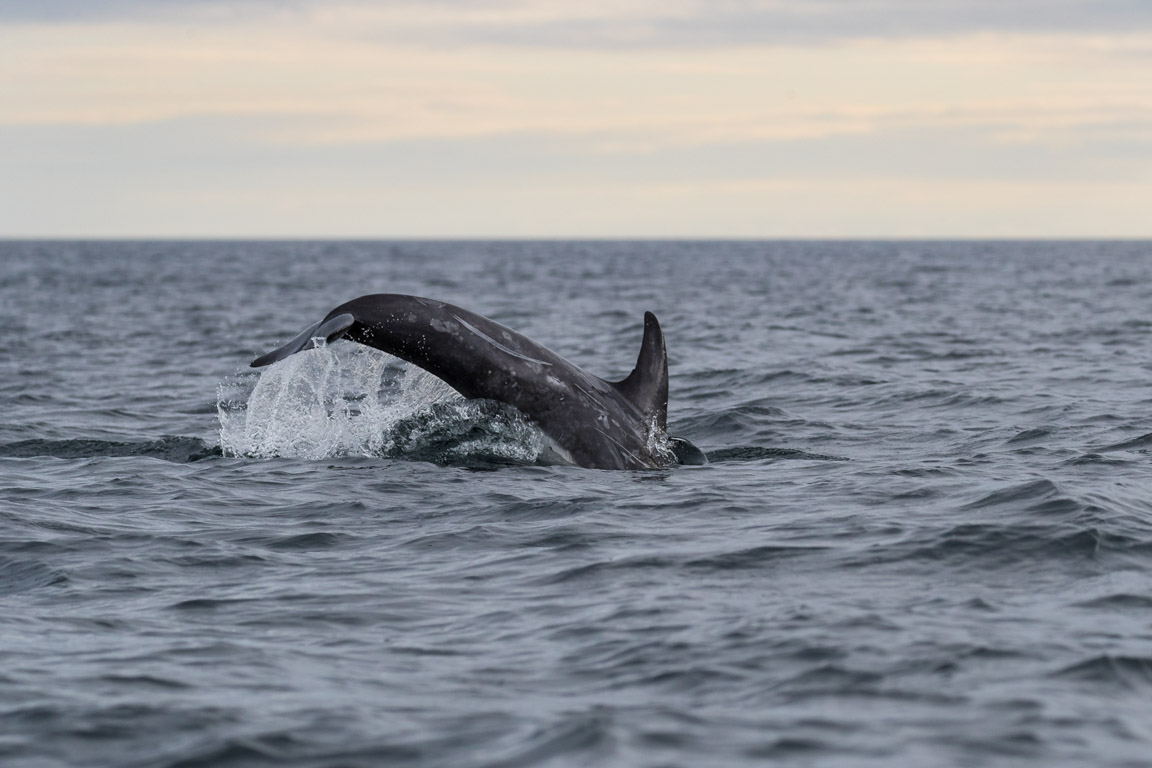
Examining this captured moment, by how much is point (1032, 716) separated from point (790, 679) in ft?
3.81

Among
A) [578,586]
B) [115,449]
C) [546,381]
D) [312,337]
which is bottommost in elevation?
[115,449]

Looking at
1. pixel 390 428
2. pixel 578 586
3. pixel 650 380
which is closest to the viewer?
pixel 578 586

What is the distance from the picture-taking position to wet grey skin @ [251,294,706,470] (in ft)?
42.1

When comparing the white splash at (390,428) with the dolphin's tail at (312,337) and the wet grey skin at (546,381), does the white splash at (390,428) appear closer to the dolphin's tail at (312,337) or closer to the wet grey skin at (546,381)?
the wet grey skin at (546,381)

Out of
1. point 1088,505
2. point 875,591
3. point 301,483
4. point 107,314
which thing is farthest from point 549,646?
point 107,314

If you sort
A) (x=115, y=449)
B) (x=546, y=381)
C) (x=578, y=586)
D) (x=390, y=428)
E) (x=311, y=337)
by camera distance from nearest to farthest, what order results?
(x=578, y=586) → (x=311, y=337) → (x=546, y=381) → (x=390, y=428) → (x=115, y=449)

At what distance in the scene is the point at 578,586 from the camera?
9.34 metres

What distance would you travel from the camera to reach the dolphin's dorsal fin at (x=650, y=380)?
13.3 m

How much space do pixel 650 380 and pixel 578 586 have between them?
428 cm

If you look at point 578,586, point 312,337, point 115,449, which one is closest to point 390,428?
point 115,449

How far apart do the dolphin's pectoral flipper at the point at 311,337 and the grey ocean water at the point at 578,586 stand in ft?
4.12

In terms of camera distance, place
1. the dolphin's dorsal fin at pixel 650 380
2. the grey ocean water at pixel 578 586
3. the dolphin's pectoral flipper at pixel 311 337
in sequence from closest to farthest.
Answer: the grey ocean water at pixel 578 586 < the dolphin's pectoral flipper at pixel 311 337 < the dolphin's dorsal fin at pixel 650 380

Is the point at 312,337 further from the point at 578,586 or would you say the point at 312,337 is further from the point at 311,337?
the point at 578,586

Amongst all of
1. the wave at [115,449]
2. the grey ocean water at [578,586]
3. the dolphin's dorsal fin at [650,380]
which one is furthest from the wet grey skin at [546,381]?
the wave at [115,449]
